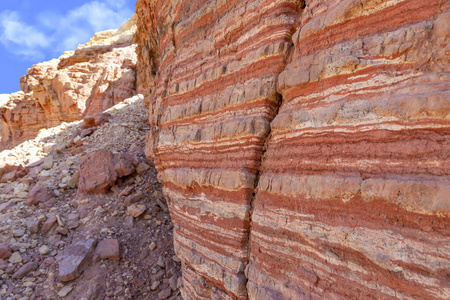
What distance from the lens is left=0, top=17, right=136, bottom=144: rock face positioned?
740 inches

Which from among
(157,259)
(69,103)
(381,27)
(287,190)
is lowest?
(157,259)

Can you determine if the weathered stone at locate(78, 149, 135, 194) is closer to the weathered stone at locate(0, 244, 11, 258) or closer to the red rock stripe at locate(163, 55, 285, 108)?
the weathered stone at locate(0, 244, 11, 258)

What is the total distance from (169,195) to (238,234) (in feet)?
6.72

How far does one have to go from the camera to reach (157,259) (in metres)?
5.62

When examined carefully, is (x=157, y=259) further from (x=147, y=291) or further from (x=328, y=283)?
(x=328, y=283)

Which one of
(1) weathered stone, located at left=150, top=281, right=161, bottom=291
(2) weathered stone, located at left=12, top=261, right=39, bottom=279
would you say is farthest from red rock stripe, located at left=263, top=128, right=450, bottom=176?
(2) weathered stone, located at left=12, top=261, right=39, bottom=279

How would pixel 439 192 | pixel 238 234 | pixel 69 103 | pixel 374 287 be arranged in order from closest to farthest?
pixel 439 192
pixel 374 287
pixel 238 234
pixel 69 103

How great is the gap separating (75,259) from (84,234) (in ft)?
2.69

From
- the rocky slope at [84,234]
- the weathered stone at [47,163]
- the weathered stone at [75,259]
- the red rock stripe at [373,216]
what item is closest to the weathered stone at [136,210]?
the rocky slope at [84,234]

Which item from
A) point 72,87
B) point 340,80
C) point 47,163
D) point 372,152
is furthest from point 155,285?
point 72,87

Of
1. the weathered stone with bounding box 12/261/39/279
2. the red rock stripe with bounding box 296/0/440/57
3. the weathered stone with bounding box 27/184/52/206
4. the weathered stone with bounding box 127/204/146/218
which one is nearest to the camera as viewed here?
the red rock stripe with bounding box 296/0/440/57

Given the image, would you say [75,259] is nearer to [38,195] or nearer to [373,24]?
[38,195]

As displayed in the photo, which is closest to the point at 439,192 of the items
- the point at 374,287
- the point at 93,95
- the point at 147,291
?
the point at 374,287

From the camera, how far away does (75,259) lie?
5.39 metres
